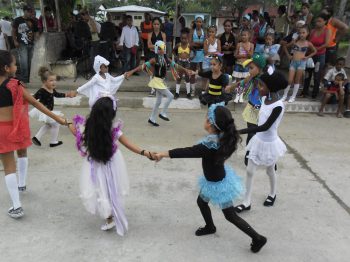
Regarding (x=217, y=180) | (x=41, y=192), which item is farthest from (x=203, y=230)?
(x=41, y=192)

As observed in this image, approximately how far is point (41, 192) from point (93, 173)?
132cm

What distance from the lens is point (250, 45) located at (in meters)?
8.19

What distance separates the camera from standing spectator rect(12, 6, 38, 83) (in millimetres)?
9148

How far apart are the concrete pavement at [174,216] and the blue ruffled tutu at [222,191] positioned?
0.48 metres

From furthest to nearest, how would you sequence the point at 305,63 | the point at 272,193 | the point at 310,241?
1. the point at 305,63
2. the point at 272,193
3. the point at 310,241

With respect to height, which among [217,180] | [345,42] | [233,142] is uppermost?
[233,142]

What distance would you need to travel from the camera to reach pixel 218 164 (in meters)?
3.05

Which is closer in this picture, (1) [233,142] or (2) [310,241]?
(1) [233,142]

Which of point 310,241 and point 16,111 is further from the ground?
point 16,111

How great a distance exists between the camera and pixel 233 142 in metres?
2.88

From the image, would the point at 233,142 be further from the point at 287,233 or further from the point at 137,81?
the point at 137,81

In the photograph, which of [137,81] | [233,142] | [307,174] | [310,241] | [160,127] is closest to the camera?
[233,142]

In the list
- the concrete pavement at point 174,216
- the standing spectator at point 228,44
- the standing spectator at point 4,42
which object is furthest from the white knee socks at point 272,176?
the standing spectator at point 4,42

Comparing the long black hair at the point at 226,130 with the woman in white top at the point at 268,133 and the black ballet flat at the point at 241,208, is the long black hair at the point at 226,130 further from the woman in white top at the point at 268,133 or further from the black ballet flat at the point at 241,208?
the black ballet flat at the point at 241,208
